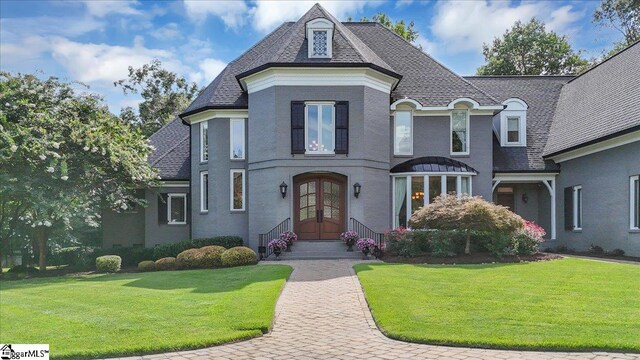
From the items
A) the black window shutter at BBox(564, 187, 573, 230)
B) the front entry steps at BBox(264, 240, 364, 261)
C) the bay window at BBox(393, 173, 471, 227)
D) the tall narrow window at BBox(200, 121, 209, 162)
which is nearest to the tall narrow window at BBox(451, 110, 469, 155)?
the bay window at BBox(393, 173, 471, 227)

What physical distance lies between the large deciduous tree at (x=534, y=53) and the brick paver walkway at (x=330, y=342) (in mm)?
34416

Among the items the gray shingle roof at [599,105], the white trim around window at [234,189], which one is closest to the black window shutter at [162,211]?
the white trim around window at [234,189]

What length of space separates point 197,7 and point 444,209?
9.16 meters

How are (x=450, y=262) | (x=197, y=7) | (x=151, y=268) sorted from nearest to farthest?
(x=197, y=7)
(x=450, y=262)
(x=151, y=268)

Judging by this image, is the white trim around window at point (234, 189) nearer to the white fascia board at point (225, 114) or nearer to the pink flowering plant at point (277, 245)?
the white fascia board at point (225, 114)

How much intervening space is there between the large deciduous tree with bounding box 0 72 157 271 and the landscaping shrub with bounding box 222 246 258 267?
203 inches

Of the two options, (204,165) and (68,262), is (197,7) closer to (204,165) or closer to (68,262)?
(204,165)

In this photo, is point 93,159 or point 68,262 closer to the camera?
point 93,159

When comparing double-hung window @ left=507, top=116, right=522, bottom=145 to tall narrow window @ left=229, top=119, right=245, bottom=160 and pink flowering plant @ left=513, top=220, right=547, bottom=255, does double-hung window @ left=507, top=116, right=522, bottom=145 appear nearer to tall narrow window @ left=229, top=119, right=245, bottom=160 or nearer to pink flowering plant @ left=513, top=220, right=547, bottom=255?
pink flowering plant @ left=513, top=220, right=547, bottom=255

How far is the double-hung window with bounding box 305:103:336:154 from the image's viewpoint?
18.8 m

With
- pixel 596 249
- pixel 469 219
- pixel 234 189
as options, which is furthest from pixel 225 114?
pixel 596 249

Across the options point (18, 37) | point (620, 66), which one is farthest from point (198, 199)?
point (620, 66)

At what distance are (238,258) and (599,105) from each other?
14.6m

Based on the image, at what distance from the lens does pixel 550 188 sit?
21719 mm
